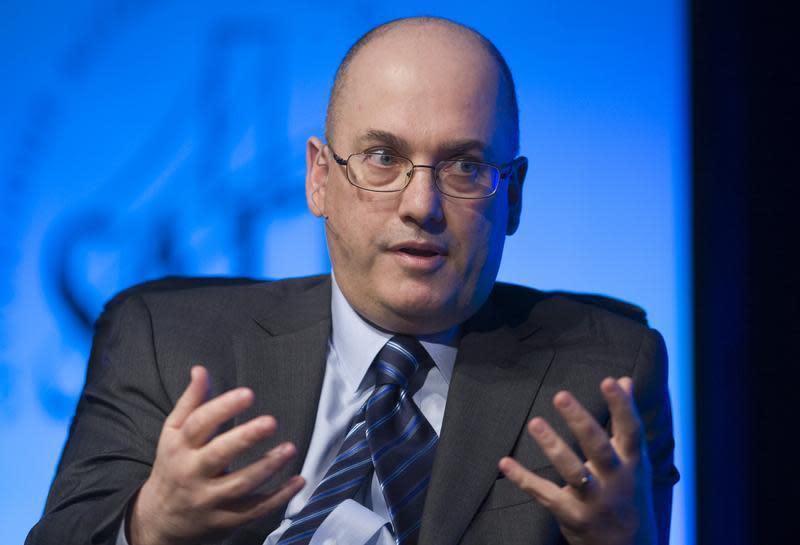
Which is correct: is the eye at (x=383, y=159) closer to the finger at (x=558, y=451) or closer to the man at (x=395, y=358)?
the man at (x=395, y=358)

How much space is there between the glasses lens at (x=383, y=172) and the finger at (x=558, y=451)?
0.57 metres

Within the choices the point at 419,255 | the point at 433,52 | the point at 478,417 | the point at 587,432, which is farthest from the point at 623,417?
the point at 433,52

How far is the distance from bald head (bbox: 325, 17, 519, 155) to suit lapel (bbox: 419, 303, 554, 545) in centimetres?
38

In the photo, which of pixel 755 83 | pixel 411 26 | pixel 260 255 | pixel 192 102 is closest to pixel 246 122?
pixel 192 102

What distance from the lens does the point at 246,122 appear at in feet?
7.09

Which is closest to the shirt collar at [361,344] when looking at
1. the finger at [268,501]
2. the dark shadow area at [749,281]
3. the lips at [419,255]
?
the lips at [419,255]

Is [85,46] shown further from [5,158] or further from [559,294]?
[559,294]

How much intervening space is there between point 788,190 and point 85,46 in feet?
5.87

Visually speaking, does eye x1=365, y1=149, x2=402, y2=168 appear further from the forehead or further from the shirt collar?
the shirt collar

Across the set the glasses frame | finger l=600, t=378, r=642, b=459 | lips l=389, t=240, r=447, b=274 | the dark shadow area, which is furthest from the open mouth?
the dark shadow area

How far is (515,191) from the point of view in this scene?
1.66 metres

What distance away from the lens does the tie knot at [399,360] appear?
5.04 ft

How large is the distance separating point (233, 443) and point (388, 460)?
1.45ft

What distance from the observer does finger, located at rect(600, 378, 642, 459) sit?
1098 mm
